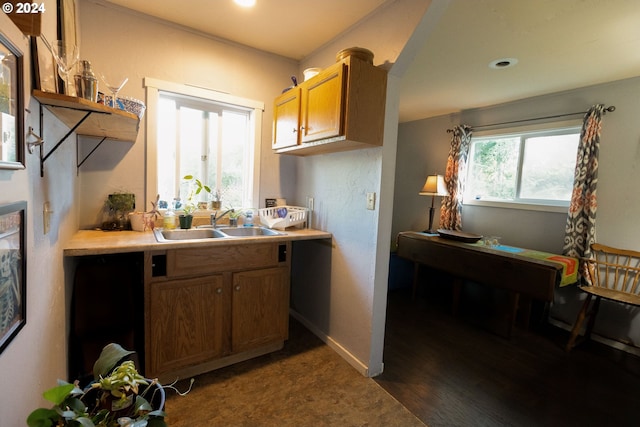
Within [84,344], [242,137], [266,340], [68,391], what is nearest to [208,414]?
[266,340]

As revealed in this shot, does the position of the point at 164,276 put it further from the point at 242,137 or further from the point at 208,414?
the point at 242,137

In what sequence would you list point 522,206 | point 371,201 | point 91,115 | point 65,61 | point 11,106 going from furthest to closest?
point 522,206
point 371,201
point 91,115
point 65,61
point 11,106

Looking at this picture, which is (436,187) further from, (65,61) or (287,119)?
(65,61)

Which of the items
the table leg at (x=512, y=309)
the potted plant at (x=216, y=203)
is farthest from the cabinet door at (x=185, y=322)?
the table leg at (x=512, y=309)

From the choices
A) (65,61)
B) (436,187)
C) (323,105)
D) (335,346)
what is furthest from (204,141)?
(436,187)

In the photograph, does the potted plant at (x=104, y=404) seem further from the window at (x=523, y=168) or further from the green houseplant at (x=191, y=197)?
the window at (x=523, y=168)

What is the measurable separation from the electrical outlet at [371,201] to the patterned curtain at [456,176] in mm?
2098

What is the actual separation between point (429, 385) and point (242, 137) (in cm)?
239

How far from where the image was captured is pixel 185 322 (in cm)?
178

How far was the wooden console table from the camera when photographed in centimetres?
232

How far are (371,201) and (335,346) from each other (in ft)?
3.84

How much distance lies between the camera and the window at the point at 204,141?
2.21 meters

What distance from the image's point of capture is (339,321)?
2.21 metres

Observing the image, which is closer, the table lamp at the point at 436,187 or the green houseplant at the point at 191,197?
the green houseplant at the point at 191,197
